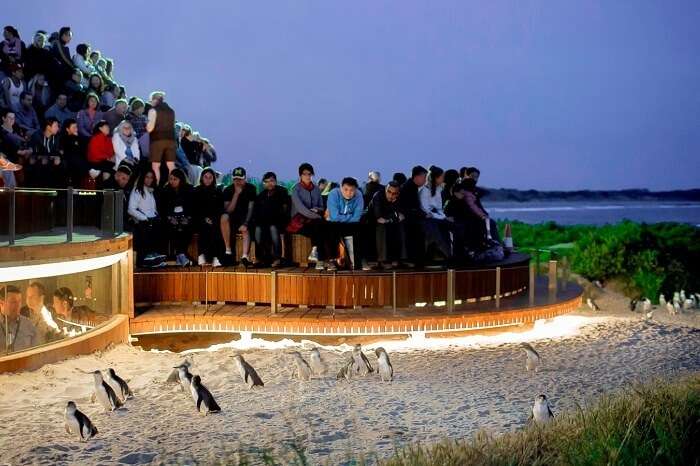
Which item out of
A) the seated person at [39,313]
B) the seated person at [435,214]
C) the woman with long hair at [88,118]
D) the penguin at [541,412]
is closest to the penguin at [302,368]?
the seated person at [39,313]

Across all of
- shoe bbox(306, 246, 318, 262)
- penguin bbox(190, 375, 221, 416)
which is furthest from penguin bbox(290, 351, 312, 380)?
shoe bbox(306, 246, 318, 262)

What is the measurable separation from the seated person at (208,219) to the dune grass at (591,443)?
22.3 ft

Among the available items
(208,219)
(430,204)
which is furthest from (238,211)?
(430,204)

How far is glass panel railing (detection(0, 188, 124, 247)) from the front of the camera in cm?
1071

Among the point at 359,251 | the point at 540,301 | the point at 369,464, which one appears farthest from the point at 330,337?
the point at 369,464

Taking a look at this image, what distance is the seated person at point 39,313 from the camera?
10805 millimetres

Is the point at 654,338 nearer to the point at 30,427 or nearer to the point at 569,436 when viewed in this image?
the point at 569,436

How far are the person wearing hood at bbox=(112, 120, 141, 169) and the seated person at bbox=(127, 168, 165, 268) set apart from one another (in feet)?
2.71

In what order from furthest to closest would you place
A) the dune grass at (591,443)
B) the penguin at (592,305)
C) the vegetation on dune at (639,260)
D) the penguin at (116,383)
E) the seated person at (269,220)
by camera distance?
the vegetation on dune at (639,260)
the penguin at (592,305)
the seated person at (269,220)
the penguin at (116,383)
the dune grass at (591,443)

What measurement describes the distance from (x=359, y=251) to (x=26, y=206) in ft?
16.7

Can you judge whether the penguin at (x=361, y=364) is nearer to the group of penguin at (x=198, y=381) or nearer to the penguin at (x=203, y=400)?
the group of penguin at (x=198, y=381)

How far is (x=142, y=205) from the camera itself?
14.3 m

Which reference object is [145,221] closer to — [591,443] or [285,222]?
[285,222]

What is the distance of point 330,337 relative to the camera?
13531mm
